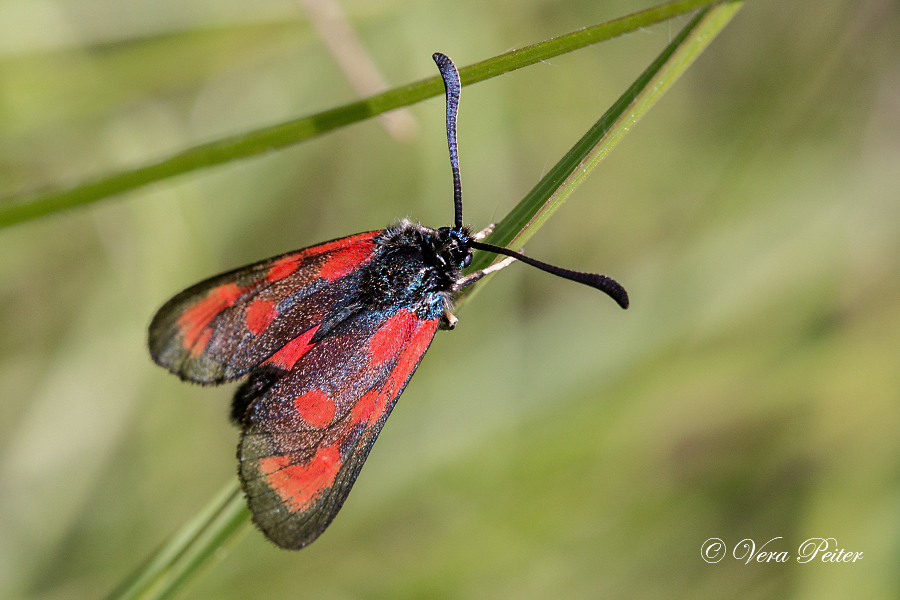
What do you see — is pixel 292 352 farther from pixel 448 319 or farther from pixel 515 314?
pixel 515 314

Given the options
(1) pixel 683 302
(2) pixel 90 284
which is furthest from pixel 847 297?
(2) pixel 90 284

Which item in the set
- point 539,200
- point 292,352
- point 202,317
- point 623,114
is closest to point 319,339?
point 292,352

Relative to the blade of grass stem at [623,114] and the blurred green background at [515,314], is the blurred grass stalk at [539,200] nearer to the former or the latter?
the blade of grass stem at [623,114]

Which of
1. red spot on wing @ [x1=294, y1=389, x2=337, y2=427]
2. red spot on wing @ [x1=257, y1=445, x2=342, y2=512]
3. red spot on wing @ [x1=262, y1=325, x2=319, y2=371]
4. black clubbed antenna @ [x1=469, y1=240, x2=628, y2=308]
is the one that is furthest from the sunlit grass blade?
black clubbed antenna @ [x1=469, y1=240, x2=628, y2=308]

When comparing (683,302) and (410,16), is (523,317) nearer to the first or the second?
(683,302)

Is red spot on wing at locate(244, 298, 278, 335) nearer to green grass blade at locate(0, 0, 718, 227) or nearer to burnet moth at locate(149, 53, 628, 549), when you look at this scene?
burnet moth at locate(149, 53, 628, 549)
